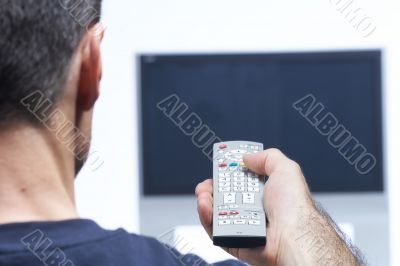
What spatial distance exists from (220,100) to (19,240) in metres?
1.06

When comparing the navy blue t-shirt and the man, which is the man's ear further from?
the navy blue t-shirt

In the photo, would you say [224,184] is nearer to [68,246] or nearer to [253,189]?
[253,189]

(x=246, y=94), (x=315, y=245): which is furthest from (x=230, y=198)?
(x=246, y=94)

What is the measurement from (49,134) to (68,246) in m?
0.10

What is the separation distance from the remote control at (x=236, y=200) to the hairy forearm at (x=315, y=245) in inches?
1.6

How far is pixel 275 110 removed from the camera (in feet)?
5.37

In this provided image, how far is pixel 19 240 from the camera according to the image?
1.99ft

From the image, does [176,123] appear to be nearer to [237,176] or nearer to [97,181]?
[97,181]

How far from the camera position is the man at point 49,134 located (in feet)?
1.97

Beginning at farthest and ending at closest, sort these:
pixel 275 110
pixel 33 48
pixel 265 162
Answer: pixel 275 110
pixel 265 162
pixel 33 48

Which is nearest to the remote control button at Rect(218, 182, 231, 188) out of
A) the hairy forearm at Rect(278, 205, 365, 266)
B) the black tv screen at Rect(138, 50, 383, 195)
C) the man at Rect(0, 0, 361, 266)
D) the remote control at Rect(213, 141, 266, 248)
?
the remote control at Rect(213, 141, 266, 248)

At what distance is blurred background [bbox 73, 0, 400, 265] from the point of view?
1632 millimetres

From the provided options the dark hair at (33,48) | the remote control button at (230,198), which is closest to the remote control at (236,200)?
the remote control button at (230,198)

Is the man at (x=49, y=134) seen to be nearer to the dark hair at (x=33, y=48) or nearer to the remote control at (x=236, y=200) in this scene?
the dark hair at (x=33, y=48)
